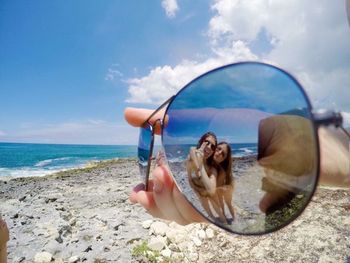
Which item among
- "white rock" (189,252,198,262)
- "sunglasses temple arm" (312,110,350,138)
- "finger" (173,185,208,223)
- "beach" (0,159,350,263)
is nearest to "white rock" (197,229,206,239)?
"beach" (0,159,350,263)

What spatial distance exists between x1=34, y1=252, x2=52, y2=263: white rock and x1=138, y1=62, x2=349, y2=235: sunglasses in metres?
3.40

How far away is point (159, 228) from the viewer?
3.83m

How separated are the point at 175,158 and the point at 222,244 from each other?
8.98 ft

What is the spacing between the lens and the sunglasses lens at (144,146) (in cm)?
96

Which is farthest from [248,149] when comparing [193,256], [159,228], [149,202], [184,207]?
[159,228]

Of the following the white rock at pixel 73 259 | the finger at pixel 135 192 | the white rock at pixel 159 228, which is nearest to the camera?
the finger at pixel 135 192

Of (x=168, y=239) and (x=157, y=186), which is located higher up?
(x=157, y=186)

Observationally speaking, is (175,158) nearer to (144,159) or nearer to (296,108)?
(144,159)

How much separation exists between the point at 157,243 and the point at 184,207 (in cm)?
275

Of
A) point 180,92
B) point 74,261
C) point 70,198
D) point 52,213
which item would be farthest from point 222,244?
point 70,198

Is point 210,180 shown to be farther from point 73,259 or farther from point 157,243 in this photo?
point 73,259

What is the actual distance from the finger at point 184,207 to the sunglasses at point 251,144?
3 centimetres

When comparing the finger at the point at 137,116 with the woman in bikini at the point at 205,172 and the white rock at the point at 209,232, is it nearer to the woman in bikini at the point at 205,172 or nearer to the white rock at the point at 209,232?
the woman in bikini at the point at 205,172

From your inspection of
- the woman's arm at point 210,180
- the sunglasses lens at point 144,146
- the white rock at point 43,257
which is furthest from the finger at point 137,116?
the white rock at point 43,257
